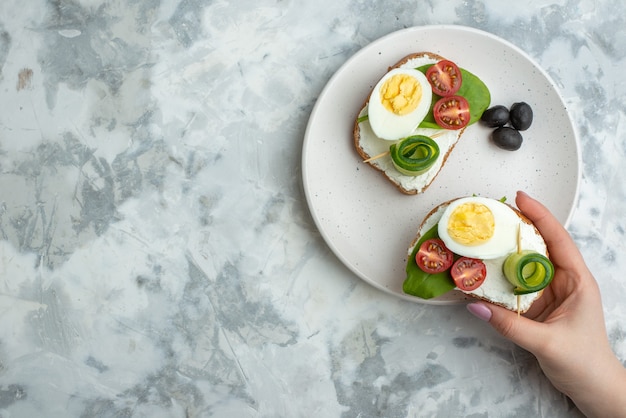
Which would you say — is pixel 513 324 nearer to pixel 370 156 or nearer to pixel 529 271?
pixel 529 271

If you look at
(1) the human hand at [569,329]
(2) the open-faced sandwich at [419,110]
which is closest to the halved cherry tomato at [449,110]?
(2) the open-faced sandwich at [419,110]

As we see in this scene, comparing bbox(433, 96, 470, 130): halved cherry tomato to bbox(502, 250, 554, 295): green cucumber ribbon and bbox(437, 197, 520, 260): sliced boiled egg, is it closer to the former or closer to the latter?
bbox(437, 197, 520, 260): sliced boiled egg

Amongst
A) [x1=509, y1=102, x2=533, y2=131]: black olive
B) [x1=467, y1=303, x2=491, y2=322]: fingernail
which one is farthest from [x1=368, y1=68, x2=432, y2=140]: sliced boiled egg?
[x1=467, y1=303, x2=491, y2=322]: fingernail

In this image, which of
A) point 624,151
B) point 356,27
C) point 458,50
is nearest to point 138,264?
point 356,27

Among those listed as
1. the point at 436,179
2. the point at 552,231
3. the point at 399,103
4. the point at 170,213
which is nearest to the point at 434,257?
the point at 436,179

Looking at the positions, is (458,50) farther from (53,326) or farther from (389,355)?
(53,326)
